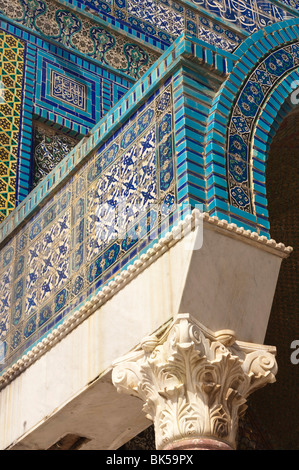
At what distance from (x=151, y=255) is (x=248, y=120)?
3.53ft

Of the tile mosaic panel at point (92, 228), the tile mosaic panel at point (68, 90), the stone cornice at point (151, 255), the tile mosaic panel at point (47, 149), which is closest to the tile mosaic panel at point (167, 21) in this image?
the tile mosaic panel at point (68, 90)

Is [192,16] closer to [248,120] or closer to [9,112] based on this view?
[9,112]

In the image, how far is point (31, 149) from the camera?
725 centimetres

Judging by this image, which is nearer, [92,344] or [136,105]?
[92,344]

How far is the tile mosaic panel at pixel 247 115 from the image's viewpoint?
4.95 m

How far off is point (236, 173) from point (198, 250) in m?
0.67

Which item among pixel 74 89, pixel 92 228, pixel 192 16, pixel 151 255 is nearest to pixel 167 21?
pixel 192 16

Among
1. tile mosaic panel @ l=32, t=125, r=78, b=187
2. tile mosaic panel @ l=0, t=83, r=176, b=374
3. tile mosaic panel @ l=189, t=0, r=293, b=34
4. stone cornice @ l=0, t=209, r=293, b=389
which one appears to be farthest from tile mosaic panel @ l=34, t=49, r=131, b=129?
stone cornice @ l=0, t=209, r=293, b=389

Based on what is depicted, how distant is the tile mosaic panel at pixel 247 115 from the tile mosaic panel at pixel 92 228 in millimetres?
334

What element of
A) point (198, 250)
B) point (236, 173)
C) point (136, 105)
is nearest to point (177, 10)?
point (136, 105)

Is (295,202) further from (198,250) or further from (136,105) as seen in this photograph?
(198,250)

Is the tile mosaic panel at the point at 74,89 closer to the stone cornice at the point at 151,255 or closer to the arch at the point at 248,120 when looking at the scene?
the arch at the point at 248,120

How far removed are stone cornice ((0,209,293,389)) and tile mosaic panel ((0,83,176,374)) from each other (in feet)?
0.34

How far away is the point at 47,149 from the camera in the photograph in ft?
24.3
